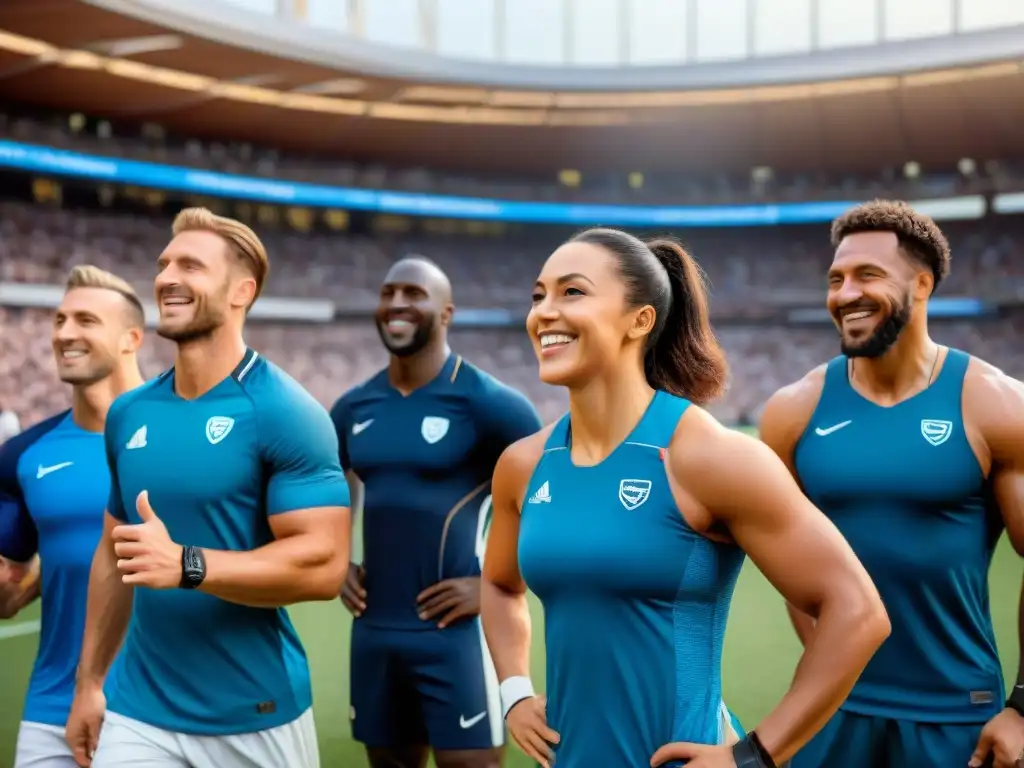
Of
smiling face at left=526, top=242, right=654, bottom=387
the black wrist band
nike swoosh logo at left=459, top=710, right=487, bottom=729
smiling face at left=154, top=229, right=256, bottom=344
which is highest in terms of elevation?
smiling face at left=154, top=229, right=256, bottom=344

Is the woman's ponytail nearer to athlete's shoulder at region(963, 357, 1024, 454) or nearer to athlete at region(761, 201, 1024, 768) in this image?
athlete at region(761, 201, 1024, 768)

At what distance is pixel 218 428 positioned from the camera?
3.24 metres

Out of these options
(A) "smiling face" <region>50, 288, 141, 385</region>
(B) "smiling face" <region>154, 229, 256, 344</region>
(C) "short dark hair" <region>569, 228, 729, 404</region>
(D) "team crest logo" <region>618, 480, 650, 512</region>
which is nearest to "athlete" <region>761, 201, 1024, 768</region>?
(C) "short dark hair" <region>569, 228, 729, 404</region>

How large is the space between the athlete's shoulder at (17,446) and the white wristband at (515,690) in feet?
8.04

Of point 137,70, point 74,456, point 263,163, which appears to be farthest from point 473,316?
point 74,456

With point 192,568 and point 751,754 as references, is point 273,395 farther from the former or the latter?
point 751,754

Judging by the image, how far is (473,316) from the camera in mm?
34906

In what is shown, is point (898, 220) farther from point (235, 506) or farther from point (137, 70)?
point (137, 70)

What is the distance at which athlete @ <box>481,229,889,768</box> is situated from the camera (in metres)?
2.20

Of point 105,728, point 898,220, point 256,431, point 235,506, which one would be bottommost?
point 105,728

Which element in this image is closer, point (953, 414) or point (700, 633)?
point (700, 633)

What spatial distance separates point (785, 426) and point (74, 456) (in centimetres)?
269

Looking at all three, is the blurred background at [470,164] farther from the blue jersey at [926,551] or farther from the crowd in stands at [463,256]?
the blue jersey at [926,551]

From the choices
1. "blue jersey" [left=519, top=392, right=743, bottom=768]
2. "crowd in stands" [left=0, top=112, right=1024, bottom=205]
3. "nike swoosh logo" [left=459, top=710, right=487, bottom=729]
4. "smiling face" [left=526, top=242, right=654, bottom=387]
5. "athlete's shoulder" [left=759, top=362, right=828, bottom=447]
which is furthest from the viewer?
"crowd in stands" [left=0, top=112, right=1024, bottom=205]
